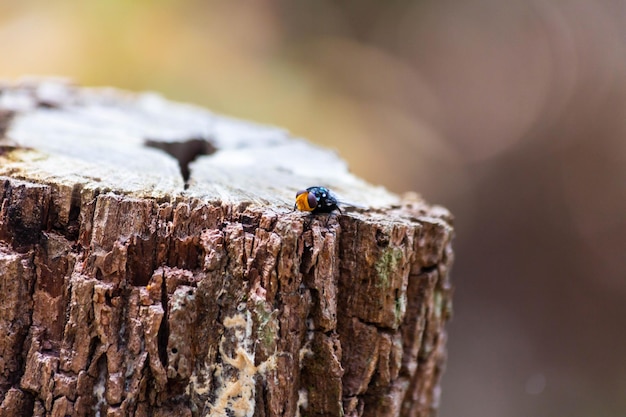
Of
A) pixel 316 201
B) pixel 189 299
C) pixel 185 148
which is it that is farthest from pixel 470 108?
pixel 189 299

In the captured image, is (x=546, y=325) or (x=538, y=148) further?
(x=538, y=148)

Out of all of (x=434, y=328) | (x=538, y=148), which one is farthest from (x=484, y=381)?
(x=434, y=328)

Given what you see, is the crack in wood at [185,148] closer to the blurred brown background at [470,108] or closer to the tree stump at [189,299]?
the tree stump at [189,299]

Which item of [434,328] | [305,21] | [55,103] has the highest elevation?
[305,21]

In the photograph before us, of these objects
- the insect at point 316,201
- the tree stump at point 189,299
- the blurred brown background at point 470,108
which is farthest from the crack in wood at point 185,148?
the blurred brown background at point 470,108

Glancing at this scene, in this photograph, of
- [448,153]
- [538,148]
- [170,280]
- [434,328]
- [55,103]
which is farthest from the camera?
[448,153]

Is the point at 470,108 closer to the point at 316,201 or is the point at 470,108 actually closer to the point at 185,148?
the point at 185,148

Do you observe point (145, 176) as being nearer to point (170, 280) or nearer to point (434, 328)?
point (170, 280)
